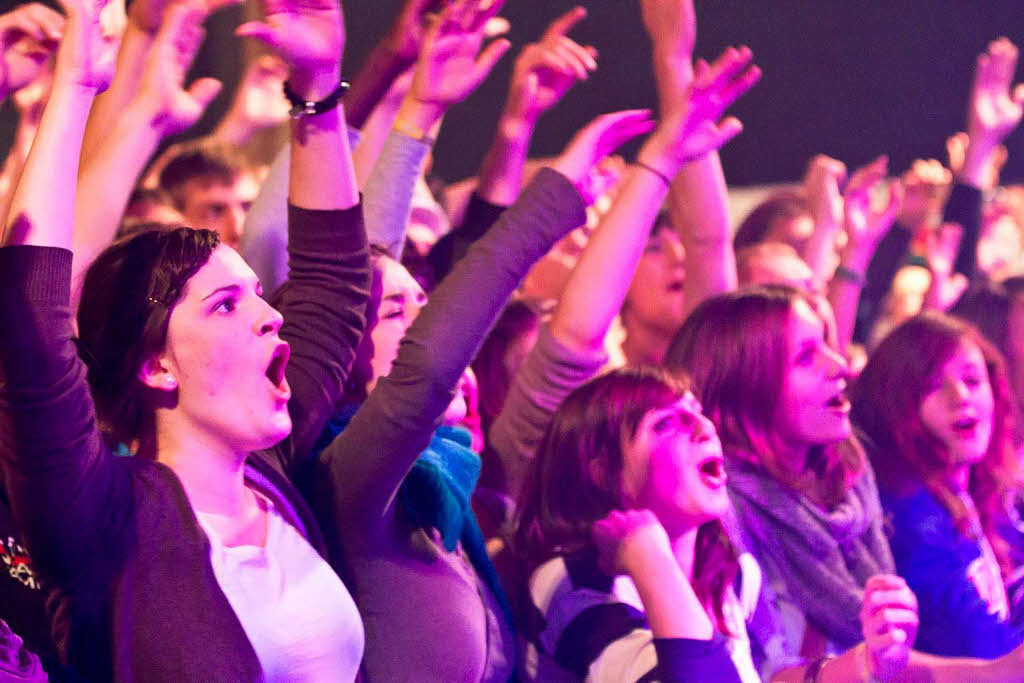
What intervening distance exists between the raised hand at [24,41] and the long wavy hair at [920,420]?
1540mm

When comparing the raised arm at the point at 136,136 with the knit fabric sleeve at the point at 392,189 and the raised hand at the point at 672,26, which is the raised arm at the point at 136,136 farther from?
the raised hand at the point at 672,26

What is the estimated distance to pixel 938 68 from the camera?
457cm

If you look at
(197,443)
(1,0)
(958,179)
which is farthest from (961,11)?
(197,443)

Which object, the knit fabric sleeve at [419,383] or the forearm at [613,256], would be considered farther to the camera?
the forearm at [613,256]

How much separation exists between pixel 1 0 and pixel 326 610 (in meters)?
2.69

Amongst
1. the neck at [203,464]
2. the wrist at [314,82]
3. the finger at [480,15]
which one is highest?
the finger at [480,15]

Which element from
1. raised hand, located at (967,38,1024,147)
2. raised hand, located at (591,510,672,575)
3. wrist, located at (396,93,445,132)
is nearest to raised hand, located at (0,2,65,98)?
wrist, located at (396,93,445,132)

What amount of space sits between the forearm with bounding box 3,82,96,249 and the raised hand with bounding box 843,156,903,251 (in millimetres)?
1959

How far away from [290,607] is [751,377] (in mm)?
1034

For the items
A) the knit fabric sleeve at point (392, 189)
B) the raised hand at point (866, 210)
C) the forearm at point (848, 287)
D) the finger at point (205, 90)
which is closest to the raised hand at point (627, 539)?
the knit fabric sleeve at point (392, 189)

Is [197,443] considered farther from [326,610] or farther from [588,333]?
[588,333]

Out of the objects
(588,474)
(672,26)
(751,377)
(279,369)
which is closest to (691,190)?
(672,26)

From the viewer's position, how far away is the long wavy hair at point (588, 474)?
1729 mm

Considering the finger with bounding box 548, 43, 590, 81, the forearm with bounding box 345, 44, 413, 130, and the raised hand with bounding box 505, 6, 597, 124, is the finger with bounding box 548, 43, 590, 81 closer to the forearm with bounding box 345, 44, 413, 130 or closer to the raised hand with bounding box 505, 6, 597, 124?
the raised hand with bounding box 505, 6, 597, 124
